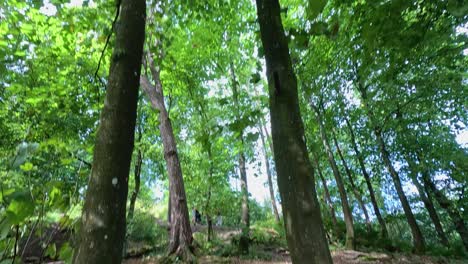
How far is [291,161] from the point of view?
135 centimetres

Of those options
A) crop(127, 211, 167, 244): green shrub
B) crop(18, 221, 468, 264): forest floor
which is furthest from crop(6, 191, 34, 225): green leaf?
crop(127, 211, 167, 244): green shrub

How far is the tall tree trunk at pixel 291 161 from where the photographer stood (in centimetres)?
120

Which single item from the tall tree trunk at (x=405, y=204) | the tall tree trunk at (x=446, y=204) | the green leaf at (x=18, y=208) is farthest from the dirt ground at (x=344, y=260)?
the green leaf at (x=18, y=208)

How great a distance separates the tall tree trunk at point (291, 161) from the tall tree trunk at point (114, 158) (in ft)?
2.37

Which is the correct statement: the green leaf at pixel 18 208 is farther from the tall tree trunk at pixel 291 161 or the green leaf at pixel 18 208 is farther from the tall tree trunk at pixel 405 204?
the tall tree trunk at pixel 405 204

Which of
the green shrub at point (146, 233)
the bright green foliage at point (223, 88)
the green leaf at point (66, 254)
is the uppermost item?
the bright green foliage at point (223, 88)

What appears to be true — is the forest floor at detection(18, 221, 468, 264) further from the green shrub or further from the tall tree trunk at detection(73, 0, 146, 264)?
the tall tree trunk at detection(73, 0, 146, 264)

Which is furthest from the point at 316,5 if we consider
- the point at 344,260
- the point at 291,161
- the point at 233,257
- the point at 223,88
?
the point at 223,88

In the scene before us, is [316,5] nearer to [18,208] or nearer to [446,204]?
[18,208]

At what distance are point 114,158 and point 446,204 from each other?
14.2m

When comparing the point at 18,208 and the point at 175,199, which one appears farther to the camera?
the point at 175,199

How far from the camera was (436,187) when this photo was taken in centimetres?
1317

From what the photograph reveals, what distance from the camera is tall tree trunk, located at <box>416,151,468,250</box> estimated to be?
11.1 metres

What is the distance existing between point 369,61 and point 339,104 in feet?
27.9
